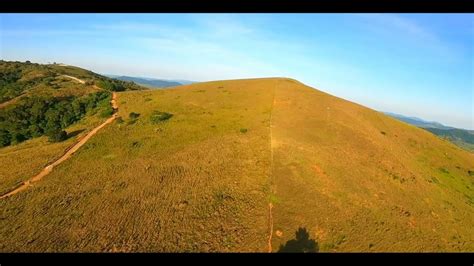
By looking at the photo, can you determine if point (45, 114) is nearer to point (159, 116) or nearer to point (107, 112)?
point (107, 112)

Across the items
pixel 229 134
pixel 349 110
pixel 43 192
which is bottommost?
pixel 43 192

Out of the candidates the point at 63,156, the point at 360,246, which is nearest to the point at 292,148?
the point at 360,246

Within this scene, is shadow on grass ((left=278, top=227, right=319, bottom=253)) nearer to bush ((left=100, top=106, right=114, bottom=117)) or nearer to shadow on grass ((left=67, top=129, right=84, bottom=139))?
shadow on grass ((left=67, top=129, right=84, bottom=139))

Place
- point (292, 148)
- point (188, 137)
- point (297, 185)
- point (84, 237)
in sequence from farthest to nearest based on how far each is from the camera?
point (188, 137) → point (292, 148) → point (297, 185) → point (84, 237)

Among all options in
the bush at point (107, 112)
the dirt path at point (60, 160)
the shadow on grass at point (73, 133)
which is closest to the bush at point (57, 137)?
the shadow on grass at point (73, 133)

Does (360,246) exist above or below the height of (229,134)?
below
